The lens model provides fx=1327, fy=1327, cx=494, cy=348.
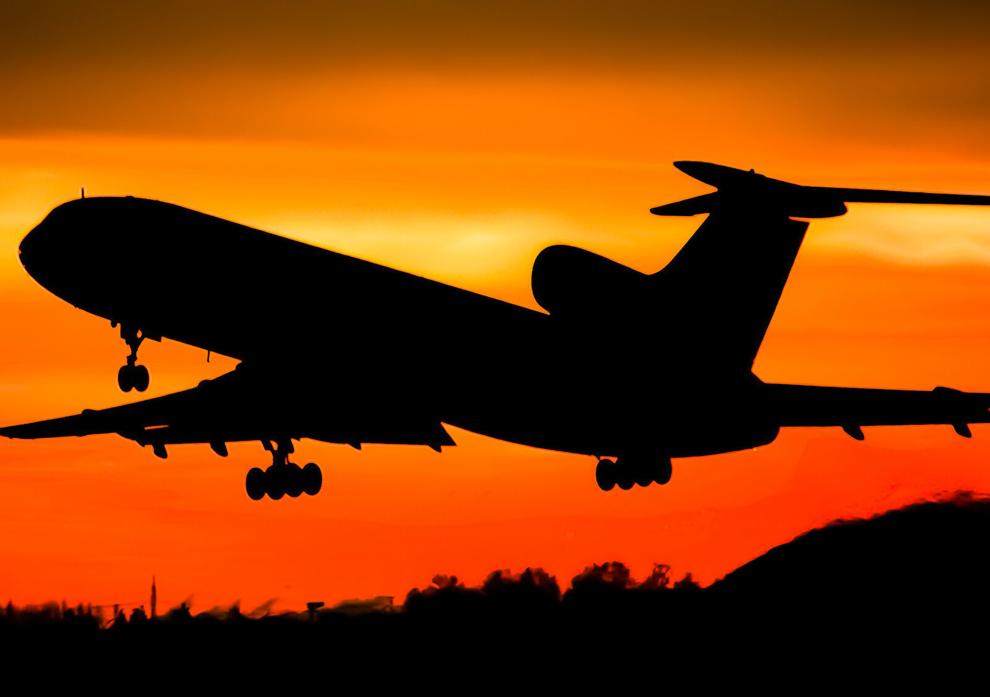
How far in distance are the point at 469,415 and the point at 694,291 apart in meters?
8.09

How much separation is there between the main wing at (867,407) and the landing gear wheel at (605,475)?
5.54 meters

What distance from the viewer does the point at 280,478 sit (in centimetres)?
4409

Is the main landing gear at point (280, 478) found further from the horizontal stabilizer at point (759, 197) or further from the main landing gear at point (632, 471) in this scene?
the horizontal stabilizer at point (759, 197)

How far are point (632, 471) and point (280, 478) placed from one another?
40.7 ft

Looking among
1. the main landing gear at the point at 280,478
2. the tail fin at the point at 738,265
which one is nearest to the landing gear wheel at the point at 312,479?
the main landing gear at the point at 280,478

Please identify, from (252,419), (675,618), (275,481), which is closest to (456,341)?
(252,419)

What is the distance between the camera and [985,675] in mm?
70250

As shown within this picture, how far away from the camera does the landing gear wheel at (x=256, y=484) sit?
1746 inches

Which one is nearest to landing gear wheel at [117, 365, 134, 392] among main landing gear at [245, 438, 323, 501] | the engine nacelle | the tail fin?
main landing gear at [245, 438, 323, 501]

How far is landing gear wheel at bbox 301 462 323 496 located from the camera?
44.8 meters

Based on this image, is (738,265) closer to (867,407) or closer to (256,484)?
(867,407)

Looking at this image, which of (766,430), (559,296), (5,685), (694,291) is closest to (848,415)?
(766,430)

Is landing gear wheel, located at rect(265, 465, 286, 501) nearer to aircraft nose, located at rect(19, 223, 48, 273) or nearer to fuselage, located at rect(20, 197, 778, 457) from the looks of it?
fuselage, located at rect(20, 197, 778, 457)

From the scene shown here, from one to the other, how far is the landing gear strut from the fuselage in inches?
14.3
